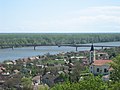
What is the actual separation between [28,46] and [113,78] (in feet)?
283

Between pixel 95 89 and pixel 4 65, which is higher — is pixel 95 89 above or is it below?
above

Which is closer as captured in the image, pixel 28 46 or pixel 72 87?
pixel 72 87

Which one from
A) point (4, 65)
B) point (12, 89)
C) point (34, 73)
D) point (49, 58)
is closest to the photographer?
point (12, 89)

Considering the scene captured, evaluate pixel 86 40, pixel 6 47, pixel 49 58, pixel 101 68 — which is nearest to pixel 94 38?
pixel 86 40

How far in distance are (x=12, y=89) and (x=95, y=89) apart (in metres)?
17.5

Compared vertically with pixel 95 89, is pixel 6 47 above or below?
below

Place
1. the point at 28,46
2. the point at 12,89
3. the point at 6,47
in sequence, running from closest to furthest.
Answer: the point at 12,89, the point at 6,47, the point at 28,46

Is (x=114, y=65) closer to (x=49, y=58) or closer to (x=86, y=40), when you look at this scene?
(x=49, y=58)

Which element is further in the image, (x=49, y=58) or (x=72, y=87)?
(x=49, y=58)

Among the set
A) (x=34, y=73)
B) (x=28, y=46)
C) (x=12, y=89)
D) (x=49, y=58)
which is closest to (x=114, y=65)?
(x=12, y=89)

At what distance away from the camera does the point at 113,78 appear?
12.4 metres

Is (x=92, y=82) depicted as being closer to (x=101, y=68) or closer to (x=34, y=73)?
Result: (x=101, y=68)

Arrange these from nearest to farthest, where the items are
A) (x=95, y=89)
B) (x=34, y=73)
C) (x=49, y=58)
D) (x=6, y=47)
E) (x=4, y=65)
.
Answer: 1. (x=95, y=89)
2. (x=34, y=73)
3. (x=4, y=65)
4. (x=49, y=58)
5. (x=6, y=47)

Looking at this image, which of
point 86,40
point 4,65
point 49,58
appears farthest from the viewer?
point 86,40
